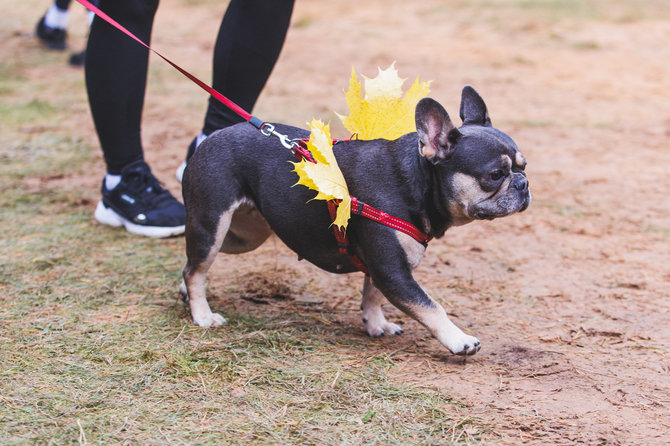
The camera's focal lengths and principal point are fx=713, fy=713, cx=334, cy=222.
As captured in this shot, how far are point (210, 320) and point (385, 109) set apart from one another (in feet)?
4.15

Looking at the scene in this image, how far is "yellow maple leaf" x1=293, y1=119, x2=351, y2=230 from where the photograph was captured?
9.32 feet

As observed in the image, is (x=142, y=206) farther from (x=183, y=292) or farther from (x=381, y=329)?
(x=381, y=329)

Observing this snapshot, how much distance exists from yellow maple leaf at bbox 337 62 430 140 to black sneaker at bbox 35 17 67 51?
7856mm

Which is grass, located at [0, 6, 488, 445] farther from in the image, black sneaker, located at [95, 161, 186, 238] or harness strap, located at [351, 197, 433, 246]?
harness strap, located at [351, 197, 433, 246]

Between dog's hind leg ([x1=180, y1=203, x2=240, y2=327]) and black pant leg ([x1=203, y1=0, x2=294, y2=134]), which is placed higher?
black pant leg ([x1=203, y1=0, x2=294, y2=134])

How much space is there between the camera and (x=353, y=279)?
409 cm

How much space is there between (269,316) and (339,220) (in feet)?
2.82

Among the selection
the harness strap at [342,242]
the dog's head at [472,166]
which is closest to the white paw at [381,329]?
the harness strap at [342,242]

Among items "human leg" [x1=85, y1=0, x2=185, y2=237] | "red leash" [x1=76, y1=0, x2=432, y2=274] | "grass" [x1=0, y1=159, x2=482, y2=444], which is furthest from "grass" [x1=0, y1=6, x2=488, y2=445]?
"red leash" [x1=76, y1=0, x2=432, y2=274]

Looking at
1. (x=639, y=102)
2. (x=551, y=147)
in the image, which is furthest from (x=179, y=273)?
(x=639, y=102)

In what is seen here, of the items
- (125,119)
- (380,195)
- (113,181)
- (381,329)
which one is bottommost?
(381,329)

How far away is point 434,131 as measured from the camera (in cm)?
285

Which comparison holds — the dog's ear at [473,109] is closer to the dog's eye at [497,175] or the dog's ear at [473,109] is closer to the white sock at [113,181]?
the dog's eye at [497,175]

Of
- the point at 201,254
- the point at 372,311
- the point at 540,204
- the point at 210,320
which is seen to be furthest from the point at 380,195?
the point at 540,204
